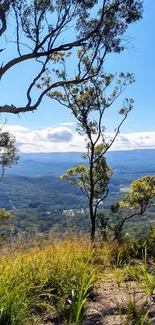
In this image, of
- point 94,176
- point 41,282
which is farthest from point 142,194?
point 41,282

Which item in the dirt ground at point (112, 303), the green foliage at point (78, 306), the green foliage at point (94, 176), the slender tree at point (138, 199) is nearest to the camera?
the green foliage at point (78, 306)

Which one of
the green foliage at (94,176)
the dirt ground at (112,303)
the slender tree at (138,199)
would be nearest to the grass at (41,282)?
the dirt ground at (112,303)

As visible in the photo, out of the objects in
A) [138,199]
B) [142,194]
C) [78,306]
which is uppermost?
[78,306]

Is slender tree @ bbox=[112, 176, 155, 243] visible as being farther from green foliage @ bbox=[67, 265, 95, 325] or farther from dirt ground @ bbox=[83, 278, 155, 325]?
green foliage @ bbox=[67, 265, 95, 325]

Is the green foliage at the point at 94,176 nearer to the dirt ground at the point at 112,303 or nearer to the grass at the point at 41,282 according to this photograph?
the grass at the point at 41,282

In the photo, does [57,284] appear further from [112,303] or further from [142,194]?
[142,194]

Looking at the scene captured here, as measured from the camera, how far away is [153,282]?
126 inches

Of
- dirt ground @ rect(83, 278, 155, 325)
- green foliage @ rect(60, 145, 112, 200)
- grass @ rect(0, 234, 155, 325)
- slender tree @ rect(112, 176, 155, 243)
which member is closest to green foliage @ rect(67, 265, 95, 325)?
grass @ rect(0, 234, 155, 325)

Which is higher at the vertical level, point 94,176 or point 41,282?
point 94,176

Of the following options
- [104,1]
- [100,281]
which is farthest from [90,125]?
[100,281]

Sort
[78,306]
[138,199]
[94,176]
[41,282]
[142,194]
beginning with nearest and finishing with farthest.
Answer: [78,306], [41,282], [94,176], [142,194], [138,199]

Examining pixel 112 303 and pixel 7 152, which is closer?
pixel 112 303

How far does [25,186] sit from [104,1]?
174596 mm

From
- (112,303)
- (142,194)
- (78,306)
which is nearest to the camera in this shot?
(78,306)
